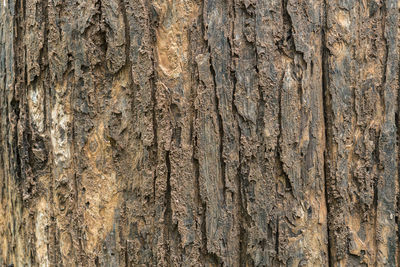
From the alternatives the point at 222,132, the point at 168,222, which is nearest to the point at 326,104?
the point at 222,132

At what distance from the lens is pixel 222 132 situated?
4.38 ft

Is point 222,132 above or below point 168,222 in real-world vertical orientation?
above

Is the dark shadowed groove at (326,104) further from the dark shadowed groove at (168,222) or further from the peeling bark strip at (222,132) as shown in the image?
the dark shadowed groove at (168,222)

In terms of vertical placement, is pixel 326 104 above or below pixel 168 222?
above

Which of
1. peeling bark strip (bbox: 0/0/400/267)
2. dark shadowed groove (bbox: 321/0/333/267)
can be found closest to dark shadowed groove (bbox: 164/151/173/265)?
peeling bark strip (bbox: 0/0/400/267)

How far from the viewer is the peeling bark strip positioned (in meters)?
1.33

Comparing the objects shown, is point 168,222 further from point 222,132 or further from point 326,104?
point 326,104

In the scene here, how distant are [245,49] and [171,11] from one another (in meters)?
0.29

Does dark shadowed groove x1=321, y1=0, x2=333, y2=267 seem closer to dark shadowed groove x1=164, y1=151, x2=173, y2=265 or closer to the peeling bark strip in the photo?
the peeling bark strip

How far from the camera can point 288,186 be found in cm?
135

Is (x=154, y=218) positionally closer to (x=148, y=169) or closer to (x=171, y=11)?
(x=148, y=169)

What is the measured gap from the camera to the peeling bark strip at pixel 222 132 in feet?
4.38

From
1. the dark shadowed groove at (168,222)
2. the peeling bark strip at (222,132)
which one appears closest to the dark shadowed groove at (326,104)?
the peeling bark strip at (222,132)

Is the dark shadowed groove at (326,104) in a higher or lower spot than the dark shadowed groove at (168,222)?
higher
